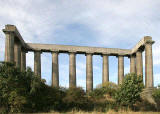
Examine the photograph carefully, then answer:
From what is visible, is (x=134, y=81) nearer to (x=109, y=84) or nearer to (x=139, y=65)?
(x=109, y=84)

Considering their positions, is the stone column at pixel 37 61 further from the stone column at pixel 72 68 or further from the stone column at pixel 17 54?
the stone column at pixel 72 68

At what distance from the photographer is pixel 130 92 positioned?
3703cm

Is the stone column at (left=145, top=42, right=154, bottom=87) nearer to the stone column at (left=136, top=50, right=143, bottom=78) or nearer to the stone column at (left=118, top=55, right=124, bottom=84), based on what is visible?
the stone column at (left=136, top=50, right=143, bottom=78)

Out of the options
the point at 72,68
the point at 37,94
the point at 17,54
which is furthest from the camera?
the point at 72,68

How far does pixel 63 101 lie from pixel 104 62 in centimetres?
2708

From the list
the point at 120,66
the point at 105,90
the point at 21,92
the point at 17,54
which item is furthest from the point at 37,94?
the point at 120,66

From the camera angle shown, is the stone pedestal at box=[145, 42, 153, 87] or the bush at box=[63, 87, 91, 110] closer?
the bush at box=[63, 87, 91, 110]

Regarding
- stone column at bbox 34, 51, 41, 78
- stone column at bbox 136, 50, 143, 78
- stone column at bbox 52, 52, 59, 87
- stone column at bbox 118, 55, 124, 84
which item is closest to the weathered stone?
stone column at bbox 118, 55, 124, 84

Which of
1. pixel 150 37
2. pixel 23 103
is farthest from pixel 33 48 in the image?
pixel 150 37

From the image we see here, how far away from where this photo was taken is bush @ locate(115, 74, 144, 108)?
36719 millimetres

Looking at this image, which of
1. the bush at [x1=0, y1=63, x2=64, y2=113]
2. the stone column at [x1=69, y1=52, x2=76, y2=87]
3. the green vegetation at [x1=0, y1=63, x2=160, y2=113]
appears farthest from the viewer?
the stone column at [x1=69, y1=52, x2=76, y2=87]

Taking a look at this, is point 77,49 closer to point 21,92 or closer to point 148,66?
point 148,66

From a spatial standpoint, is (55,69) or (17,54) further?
(55,69)

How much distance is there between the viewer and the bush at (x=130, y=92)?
36719 millimetres
